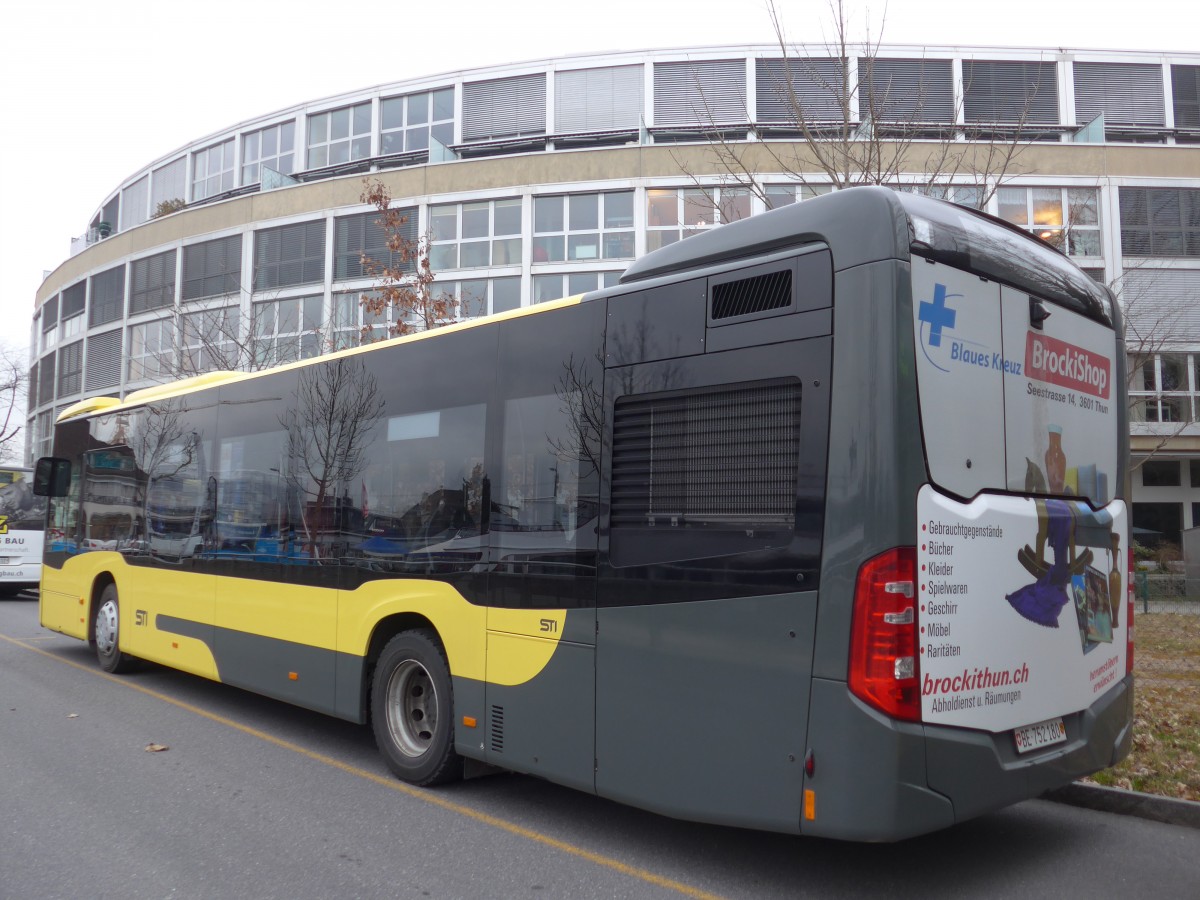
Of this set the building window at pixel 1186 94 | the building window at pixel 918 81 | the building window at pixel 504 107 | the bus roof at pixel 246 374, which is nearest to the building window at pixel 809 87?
the building window at pixel 918 81

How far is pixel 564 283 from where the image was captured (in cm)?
2936

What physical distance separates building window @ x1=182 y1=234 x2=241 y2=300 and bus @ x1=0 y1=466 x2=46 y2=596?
14811 millimetres

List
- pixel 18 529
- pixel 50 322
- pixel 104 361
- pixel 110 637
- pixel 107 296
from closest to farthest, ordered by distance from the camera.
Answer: pixel 110 637, pixel 18 529, pixel 104 361, pixel 107 296, pixel 50 322

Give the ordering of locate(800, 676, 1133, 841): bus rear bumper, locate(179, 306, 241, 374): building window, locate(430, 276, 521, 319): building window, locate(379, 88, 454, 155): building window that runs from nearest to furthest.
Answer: locate(800, 676, 1133, 841): bus rear bumper → locate(179, 306, 241, 374): building window → locate(430, 276, 521, 319): building window → locate(379, 88, 454, 155): building window

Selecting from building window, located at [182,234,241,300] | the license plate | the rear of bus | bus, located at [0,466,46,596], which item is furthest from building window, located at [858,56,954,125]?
building window, located at [182,234,241,300]

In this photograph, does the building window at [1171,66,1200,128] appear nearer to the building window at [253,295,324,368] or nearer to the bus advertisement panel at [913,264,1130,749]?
the building window at [253,295,324,368]

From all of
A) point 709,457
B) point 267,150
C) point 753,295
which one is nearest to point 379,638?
point 709,457

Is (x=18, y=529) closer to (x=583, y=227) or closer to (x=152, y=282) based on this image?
(x=583, y=227)

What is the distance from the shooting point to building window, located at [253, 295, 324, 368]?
25438 mm

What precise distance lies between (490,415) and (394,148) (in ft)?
101

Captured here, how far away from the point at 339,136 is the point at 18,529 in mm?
19980

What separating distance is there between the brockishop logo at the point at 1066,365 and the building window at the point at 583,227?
24.2 meters

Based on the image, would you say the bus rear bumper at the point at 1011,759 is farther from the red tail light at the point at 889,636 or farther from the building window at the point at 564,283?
the building window at the point at 564,283

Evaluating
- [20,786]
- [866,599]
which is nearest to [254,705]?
[20,786]
